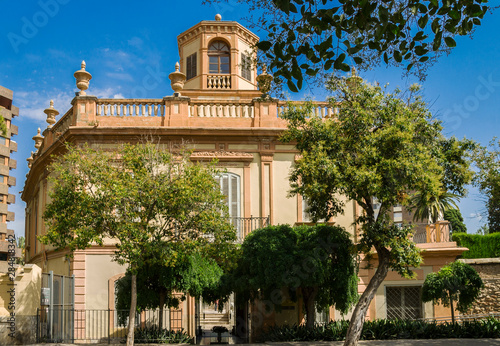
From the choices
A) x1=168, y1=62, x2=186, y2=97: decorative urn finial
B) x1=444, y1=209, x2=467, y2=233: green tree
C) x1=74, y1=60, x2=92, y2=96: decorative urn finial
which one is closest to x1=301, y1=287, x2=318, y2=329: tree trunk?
x1=168, y1=62, x2=186, y2=97: decorative urn finial

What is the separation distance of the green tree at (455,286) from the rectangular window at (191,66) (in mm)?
12742

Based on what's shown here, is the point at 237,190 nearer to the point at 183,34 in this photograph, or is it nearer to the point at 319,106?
the point at 319,106

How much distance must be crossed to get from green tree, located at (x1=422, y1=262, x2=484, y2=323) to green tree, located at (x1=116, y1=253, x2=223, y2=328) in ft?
21.0

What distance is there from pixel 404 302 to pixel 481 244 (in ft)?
34.7

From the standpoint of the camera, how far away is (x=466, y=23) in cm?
705

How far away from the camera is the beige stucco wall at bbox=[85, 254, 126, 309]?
17.1 meters

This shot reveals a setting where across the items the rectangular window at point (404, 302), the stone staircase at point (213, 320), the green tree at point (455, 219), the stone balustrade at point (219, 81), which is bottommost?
the stone staircase at point (213, 320)

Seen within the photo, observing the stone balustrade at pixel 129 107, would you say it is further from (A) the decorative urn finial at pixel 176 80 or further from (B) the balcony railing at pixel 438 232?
(B) the balcony railing at pixel 438 232

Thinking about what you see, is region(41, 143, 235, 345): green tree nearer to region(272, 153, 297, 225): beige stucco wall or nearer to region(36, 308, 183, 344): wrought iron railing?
region(36, 308, 183, 344): wrought iron railing

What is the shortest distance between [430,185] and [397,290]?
6.18 meters

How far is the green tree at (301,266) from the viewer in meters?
14.7

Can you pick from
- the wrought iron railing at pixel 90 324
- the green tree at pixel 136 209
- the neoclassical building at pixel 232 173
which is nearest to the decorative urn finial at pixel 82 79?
the neoclassical building at pixel 232 173

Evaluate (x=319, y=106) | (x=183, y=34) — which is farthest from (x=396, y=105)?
(x=183, y=34)

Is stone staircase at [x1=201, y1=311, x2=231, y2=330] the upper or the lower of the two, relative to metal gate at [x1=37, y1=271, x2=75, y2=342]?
lower
